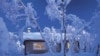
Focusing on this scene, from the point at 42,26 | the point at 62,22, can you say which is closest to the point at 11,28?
the point at 42,26

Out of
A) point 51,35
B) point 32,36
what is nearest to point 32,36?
point 32,36

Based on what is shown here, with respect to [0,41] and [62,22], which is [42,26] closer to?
[62,22]

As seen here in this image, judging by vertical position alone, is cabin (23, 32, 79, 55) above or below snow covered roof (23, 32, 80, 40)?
below

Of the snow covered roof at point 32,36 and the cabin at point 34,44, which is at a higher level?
the snow covered roof at point 32,36

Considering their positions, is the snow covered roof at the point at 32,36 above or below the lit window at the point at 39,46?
above

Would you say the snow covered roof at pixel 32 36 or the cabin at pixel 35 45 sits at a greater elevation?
the snow covered roof at pixel 32 36

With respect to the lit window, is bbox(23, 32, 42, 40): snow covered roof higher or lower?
higher

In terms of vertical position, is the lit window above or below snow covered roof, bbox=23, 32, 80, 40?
below

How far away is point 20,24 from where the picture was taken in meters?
3.56

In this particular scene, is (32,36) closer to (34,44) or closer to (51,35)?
(34,44)

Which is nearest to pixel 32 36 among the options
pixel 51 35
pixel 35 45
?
pixel 35 45

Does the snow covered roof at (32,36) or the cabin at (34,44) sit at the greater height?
the snow covered roof at (32,36)

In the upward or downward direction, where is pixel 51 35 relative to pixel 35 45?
upward

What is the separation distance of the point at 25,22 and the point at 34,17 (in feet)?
0.37
